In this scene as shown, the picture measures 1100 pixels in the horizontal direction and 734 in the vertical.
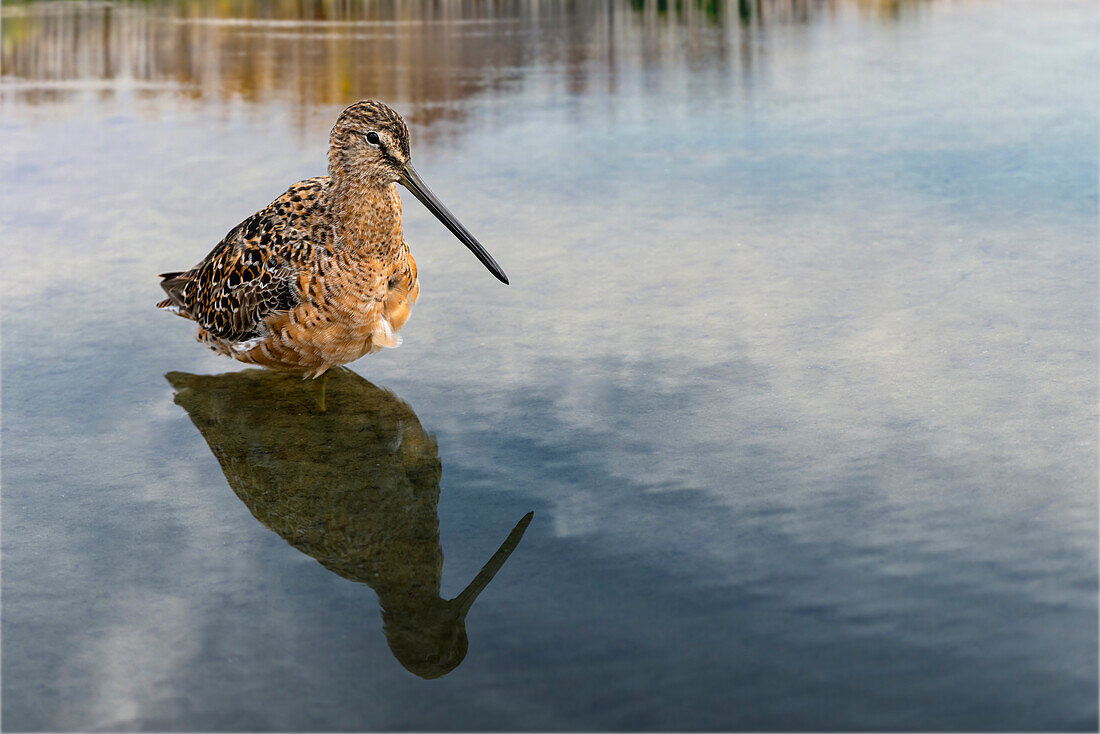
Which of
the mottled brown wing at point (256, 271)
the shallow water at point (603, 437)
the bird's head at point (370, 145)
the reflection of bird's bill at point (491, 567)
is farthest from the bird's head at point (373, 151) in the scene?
the reflection of bird's bill at point (491, 567)

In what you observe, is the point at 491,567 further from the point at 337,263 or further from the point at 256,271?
the point at 256,271

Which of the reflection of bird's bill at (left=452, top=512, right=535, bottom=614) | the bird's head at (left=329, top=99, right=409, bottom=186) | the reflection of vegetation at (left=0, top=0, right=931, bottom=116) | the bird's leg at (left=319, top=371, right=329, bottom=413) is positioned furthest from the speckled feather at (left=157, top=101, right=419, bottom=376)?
the reflection of vegetation at (left=0, top=0, right=931, bottom=116)

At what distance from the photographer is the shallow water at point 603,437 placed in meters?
2.82

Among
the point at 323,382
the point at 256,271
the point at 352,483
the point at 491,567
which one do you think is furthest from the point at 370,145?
the point at 491,567

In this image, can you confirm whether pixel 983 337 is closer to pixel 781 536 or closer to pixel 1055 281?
pixel 1055 281

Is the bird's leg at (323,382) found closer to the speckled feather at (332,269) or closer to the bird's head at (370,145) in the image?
the speckled feather at (332,269)

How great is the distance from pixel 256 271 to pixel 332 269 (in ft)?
1.18

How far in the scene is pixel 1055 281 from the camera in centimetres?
505

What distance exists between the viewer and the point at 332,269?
13.9 feet

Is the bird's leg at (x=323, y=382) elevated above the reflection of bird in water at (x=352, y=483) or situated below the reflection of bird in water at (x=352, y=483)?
above

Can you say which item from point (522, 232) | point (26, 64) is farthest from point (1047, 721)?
point (26, 64)

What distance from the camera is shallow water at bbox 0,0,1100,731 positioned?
111 inches

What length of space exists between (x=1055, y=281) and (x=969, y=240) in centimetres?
62

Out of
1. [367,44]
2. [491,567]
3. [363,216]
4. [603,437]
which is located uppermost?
[367,44]
